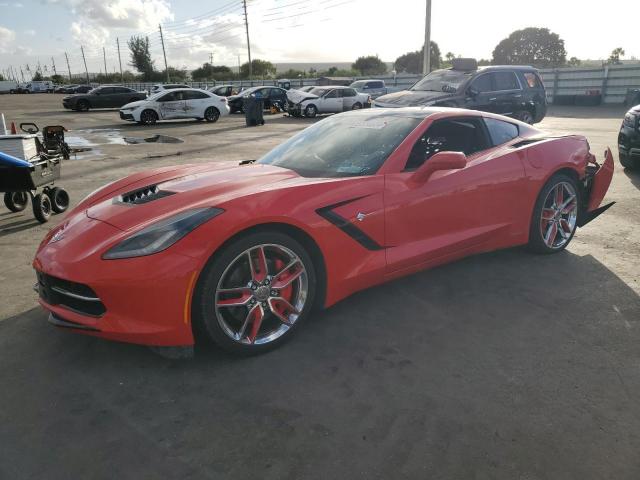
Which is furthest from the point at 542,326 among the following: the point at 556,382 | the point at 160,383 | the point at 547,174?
the point at 160,383

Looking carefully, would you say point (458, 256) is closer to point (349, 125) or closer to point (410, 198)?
point (410, 198)

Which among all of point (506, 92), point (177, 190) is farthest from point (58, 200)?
point (506, 92)

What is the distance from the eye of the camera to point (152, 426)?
7.55 ft

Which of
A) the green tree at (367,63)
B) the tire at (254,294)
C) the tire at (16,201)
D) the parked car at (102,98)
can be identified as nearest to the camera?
the tire at (254,294)

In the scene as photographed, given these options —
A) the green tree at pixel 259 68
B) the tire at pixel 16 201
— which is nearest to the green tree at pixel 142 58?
the green tree at pixel 259 68

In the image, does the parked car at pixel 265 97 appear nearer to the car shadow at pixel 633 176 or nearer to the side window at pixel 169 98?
the side window at pixel 169 98

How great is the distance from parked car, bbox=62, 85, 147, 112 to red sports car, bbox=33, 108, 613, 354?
93.5ft

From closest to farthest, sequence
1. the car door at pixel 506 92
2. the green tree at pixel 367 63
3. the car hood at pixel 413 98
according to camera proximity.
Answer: the car hood at pixel 413 98 < the car door at pixel 506 92 < the green tree at pixel 367 63

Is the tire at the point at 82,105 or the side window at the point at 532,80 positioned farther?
the tire at the point at 82,105

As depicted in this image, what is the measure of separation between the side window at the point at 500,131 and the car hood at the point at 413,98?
24.3ft

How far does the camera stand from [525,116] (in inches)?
507

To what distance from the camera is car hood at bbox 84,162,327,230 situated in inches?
112

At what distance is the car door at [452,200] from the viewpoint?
3.35m

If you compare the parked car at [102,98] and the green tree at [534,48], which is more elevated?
the green tree at [534,48]
